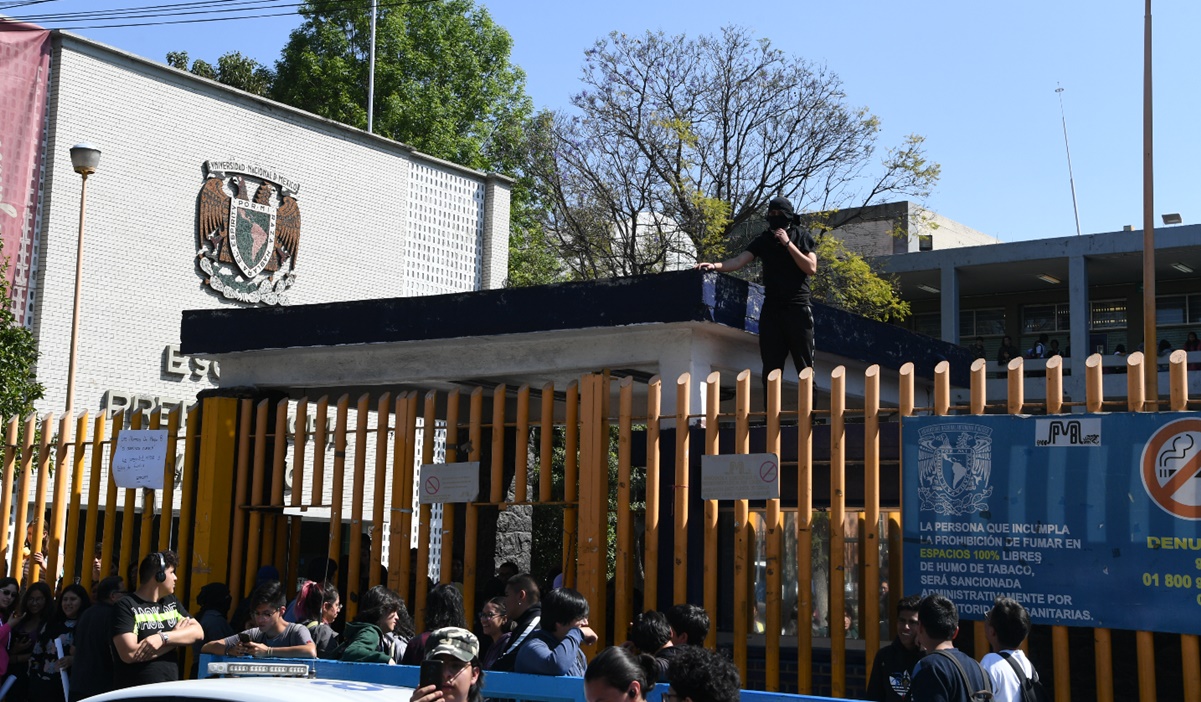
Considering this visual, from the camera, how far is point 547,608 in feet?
23.6

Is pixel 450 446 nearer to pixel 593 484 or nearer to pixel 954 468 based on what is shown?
pixel 593 484

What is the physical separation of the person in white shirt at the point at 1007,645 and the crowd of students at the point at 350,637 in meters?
1.47

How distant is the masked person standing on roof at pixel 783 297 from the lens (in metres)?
11.1

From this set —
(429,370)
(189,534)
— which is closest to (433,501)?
(429,370)

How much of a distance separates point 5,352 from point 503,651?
10.2 meters

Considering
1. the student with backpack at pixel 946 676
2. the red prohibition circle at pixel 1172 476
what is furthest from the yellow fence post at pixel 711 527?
the student with backpack at pixel 946 676

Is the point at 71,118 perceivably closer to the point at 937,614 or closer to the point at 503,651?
the point at 503,651

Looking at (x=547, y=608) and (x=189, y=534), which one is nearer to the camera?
(x=547, y=608)

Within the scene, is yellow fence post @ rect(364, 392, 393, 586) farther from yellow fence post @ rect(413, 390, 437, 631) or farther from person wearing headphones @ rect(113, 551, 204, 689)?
person wearing headphones @ rect(113, 551, 204, 689)

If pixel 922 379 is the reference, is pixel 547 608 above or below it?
below

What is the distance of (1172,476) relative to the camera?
27.2 feet

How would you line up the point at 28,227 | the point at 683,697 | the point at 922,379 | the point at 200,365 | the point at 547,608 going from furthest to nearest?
the point at 200,365 → the point at 28,227 → the point at 922,379 → the point at 547,608 → the point at 683,697

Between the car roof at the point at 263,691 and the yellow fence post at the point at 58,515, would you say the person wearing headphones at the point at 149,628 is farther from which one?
the yellow fence post at the point at 58,515

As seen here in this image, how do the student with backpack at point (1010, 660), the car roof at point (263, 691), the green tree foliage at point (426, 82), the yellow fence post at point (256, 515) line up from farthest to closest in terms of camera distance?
the green tree foliage at point (426, 82) < the yellow fence post at point (256, 515) < the student with backpack at point (1010, 660) < the car roof at point (263, 691)
